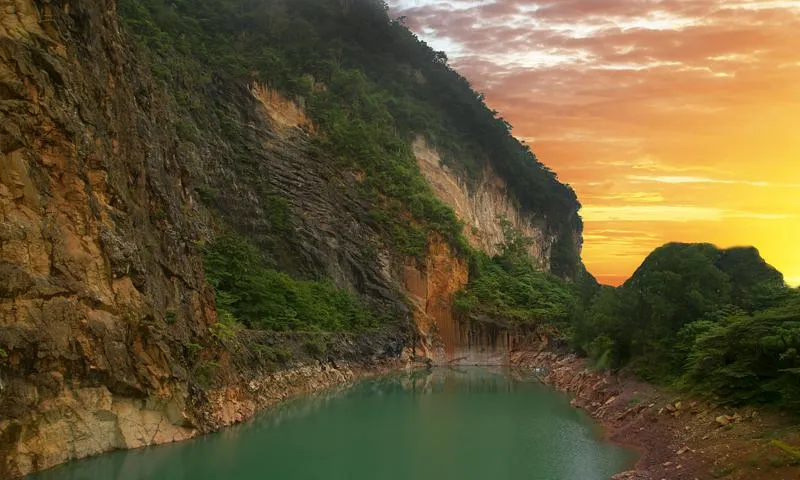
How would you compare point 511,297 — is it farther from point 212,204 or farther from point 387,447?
point 387,447

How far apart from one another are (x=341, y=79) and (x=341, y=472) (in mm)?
48682

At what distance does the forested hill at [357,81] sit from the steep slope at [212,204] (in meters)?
0.23

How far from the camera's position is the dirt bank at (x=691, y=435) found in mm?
16359

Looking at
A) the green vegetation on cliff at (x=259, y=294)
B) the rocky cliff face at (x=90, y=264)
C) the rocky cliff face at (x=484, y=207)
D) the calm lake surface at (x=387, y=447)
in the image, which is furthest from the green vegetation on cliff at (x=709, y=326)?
the rocky cliff face at (x=484, y=207)

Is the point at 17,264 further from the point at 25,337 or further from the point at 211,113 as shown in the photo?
the point at 211,113

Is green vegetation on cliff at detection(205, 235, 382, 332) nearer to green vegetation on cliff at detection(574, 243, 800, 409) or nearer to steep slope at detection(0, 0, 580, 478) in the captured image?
steep slope at detection(0, 0, 580, 478)

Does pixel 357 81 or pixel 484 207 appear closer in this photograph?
pixel 357 81

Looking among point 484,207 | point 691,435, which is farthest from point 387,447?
point 484,207

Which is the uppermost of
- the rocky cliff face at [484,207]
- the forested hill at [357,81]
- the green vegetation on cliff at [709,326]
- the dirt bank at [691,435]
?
the forested hill at [357,81]

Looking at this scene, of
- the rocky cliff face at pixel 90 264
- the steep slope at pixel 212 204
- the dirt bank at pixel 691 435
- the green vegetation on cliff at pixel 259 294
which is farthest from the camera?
the green vegetation on cliff at pixel 259 294

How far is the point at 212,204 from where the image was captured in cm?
4538

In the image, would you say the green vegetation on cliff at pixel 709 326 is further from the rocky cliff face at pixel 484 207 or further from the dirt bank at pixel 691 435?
the rocky cliff face at pixel 484 207

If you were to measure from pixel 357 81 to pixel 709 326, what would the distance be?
151 ft

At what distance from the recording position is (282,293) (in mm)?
41312
